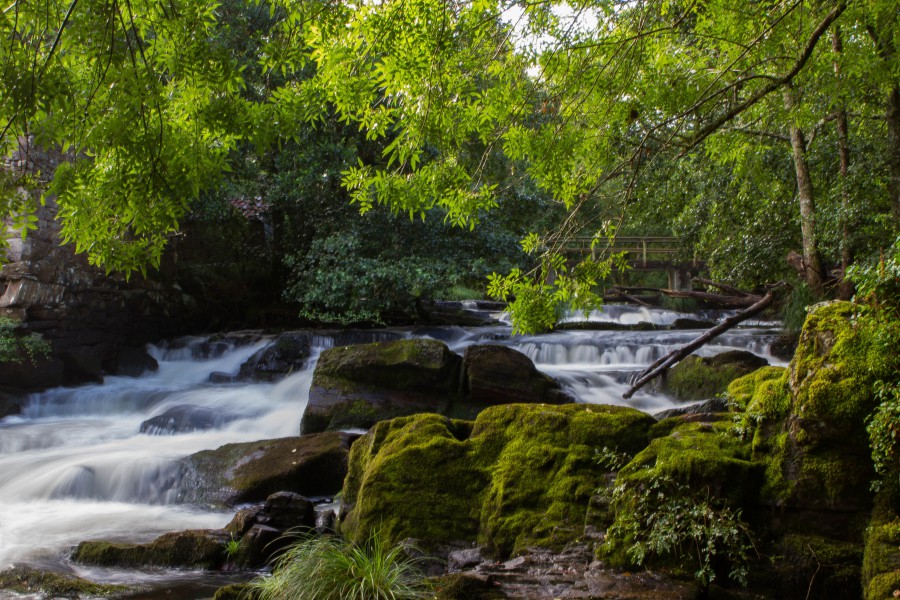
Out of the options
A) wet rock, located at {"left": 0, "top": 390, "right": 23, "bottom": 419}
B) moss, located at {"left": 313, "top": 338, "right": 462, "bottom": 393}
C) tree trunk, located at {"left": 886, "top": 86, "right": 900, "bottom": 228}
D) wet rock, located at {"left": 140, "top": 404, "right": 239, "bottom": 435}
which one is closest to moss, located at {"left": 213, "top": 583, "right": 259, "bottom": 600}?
moss, located at {"left": 313, "top": 338, "right": 462, "bottom": 393}

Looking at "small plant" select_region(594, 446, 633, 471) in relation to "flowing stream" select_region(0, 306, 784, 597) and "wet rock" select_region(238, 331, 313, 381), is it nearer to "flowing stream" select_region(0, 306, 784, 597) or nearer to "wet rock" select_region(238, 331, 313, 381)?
"flowing stream" select_region(0, 306, 784, 597)

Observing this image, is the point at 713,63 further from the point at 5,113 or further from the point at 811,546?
the point at 5,113

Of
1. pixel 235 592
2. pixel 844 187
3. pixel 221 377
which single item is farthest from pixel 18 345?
pixel 844 187

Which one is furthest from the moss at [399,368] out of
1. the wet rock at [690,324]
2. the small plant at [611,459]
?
the wet rock at [690,324]

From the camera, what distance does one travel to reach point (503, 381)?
33.9 feet

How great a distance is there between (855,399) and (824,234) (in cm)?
746

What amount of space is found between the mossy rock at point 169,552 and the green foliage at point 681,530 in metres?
3.34

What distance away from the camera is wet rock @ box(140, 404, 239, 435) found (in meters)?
11.0

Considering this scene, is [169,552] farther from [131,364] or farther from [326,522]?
[131,364]

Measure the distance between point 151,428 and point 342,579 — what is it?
784 centimetres

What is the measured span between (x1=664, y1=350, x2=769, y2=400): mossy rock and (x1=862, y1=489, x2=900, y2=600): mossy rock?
6.32 meters

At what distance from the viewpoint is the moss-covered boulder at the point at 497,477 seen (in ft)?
15.7

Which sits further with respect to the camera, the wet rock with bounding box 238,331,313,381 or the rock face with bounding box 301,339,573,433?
the wet rock with bounding box 238,331,313,381

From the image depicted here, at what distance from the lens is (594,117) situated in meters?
6.25
